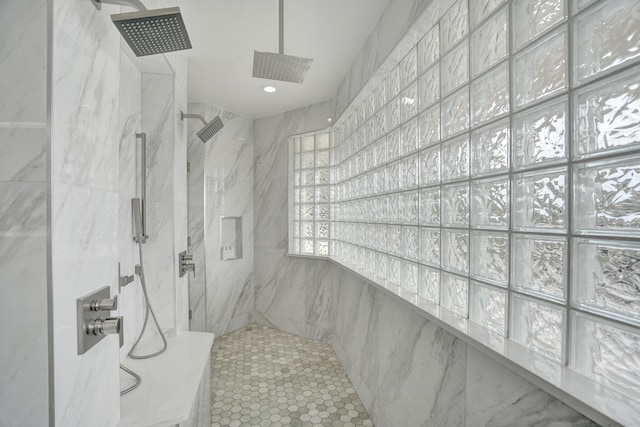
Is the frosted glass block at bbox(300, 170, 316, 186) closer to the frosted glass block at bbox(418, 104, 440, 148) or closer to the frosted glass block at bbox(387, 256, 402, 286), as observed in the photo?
the frosted glass block at bbox(387, 256, 402, 286)

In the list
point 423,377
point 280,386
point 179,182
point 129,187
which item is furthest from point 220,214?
point 423,377

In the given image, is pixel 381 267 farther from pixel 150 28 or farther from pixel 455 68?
pixel 150 28

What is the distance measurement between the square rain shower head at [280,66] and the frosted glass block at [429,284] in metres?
1.11

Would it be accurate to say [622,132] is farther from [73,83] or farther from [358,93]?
[358,93]

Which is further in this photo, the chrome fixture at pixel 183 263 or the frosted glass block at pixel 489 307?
the chrome fixture at pixel 183 263

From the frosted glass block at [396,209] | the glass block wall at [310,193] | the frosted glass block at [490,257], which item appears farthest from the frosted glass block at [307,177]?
the frosted glass block at [490,257]

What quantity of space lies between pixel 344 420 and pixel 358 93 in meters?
2.11

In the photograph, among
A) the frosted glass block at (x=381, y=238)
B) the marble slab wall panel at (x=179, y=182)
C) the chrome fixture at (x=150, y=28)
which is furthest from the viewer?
the marble slab wall panel at (x=179, y=182)

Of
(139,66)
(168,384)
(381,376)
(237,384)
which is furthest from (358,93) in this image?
(237,384)

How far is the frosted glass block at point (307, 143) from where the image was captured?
333 centimetres

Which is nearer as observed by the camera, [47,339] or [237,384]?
[47,339]

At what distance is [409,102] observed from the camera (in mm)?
1585

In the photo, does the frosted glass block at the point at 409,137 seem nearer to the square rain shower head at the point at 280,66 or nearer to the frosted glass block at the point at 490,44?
the frosted glass block at the point at 490,44

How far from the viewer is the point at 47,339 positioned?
66 cm
